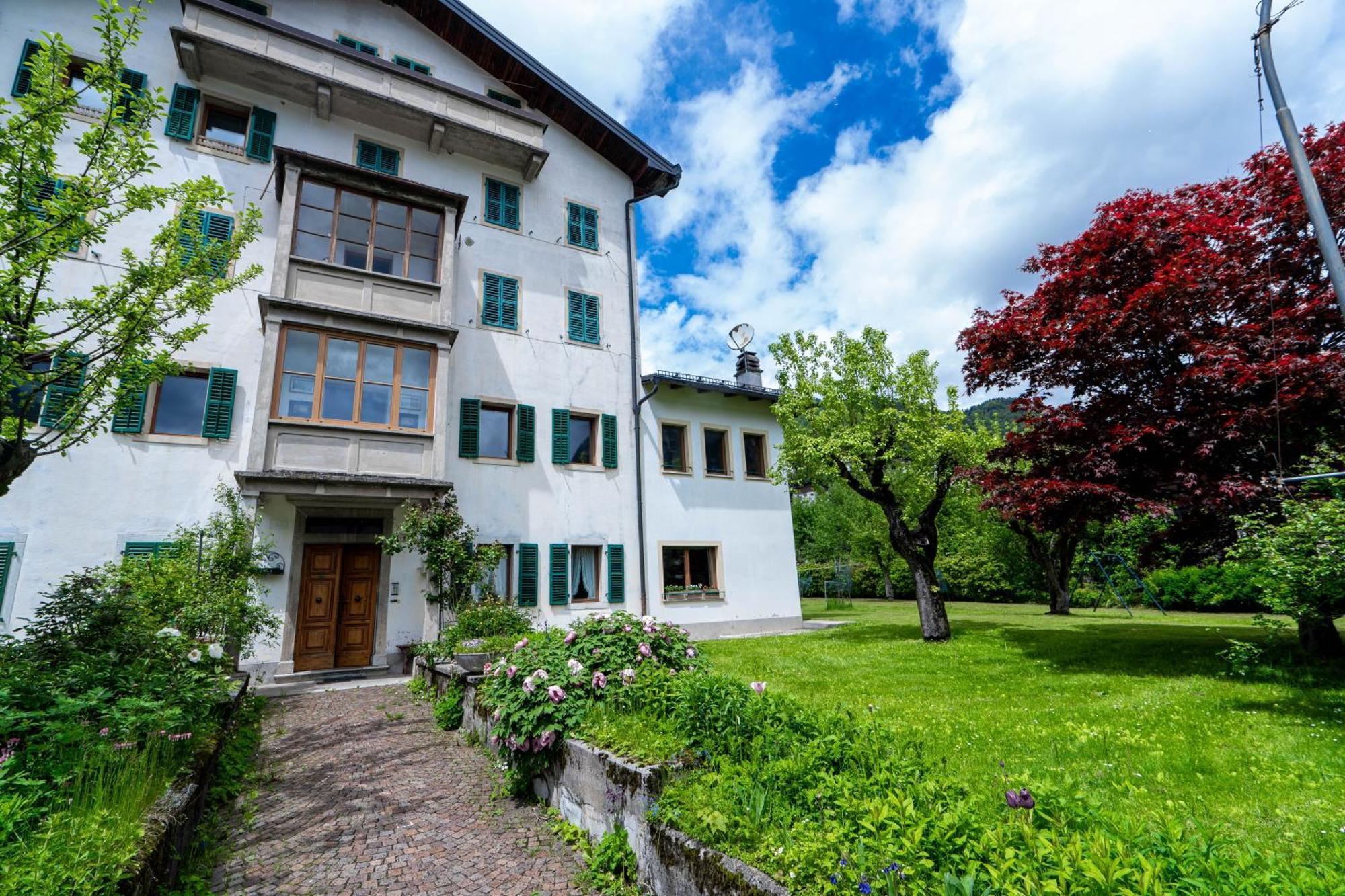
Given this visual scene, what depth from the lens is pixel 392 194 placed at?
42.0ft

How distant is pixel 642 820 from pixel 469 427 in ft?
36.5

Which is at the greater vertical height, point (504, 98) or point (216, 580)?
point (504, 98)

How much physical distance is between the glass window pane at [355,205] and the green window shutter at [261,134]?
191 centimetres

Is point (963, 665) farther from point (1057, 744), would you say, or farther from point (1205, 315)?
point (1205, 315)

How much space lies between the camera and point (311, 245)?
12078mm

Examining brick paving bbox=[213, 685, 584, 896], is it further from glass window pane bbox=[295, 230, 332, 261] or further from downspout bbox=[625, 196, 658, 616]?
glass window pane bbox=[295, 230, 332, 261]

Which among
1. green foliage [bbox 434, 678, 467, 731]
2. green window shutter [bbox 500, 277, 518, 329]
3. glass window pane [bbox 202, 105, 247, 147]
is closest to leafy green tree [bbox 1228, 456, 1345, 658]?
green foliage [bbox 434, 678, 467, 731]

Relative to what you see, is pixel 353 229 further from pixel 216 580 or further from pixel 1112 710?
pixel 1112 710

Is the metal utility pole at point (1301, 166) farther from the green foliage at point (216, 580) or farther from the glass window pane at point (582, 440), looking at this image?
the green foliage at point (216, 580)

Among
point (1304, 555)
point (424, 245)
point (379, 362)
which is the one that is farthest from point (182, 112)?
point (1304, 555)

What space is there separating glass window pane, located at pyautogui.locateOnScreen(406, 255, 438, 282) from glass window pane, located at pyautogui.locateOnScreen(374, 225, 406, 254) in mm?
331

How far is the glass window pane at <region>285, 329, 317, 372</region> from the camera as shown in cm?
1133

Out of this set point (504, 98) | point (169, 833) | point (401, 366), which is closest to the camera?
point (169, 833)

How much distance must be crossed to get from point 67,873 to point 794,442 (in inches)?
506
